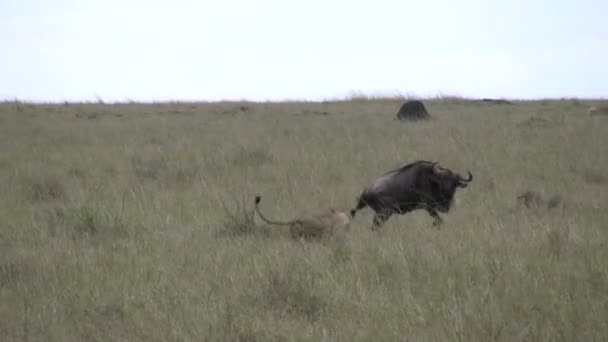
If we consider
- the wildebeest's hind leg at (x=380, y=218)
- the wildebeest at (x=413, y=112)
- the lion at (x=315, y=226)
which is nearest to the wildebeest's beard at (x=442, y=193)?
the wildebeest's hind leg at (x=380, y=218)

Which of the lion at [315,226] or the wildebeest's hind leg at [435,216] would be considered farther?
the wildebeest's hind leg at [435,216]

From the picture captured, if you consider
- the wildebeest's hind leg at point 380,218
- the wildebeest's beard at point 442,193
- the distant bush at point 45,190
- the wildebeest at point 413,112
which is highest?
the wildebeest at point 413,112

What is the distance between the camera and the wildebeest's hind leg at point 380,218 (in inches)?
243

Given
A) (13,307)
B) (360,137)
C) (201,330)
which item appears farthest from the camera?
(360,137)

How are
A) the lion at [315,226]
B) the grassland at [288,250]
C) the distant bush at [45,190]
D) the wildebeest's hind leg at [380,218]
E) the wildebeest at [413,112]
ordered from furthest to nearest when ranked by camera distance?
1. the wildebeest at [413,112]
2. the distant bush at [45,190]
3. the wildebeest's hind leg at [380,218]
4. the lion at [315,226]
5. the grassland at [288,250]

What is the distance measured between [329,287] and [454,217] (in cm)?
263

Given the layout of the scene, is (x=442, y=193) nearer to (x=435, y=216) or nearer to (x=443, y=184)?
(x=443, y=184)

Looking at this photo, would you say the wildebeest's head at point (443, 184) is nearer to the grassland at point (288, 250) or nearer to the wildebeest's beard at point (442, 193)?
the wildebeest's beard at point (442, 193)

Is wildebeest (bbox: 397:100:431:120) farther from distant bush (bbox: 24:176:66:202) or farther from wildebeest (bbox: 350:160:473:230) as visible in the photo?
wildebeest (bbox: 350:160:473:230)

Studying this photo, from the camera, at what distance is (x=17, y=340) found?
3469 millimetres

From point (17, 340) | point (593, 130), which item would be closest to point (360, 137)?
point (593, 130)

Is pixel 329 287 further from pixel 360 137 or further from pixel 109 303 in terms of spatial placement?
pixel 360 137

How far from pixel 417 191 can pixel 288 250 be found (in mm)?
1601

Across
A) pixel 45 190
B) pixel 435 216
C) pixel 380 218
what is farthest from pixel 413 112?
pixel 380 218
